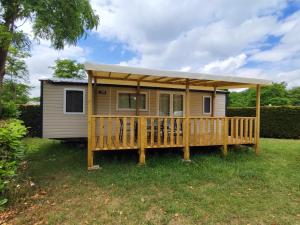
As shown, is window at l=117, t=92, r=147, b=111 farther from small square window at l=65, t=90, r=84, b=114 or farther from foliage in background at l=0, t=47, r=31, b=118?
foliage in background at l=0, t=47, r=31, b=118

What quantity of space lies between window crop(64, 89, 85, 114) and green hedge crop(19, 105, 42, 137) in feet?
16.2

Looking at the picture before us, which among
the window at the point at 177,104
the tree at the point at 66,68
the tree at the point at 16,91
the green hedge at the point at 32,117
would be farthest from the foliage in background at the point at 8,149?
the tree at the point at 66,68

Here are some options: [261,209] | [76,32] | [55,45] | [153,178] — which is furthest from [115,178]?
[55,45]

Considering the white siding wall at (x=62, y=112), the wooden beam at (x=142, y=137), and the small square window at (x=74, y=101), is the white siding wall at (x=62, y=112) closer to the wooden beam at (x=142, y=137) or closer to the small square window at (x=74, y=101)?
the small square window at (x=74, y=101)

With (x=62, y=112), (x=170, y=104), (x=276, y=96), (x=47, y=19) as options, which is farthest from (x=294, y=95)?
(x=47, y=19)

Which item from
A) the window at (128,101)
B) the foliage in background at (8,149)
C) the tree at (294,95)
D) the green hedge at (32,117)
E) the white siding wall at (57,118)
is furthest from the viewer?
the tree at (294,95)

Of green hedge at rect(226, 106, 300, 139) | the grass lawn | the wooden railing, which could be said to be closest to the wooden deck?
the wooden railing

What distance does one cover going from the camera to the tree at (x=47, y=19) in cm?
875

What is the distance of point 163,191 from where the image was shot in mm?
4809

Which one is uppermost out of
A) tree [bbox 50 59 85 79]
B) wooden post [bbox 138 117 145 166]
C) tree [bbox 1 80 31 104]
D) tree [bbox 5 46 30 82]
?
tree [bbox 50 59 85 79]

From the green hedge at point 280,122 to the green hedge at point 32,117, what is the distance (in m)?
14.1

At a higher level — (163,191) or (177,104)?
(177,104)

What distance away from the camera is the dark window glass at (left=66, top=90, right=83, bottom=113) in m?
9.10

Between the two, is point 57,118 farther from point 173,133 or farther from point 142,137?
point 173,133
